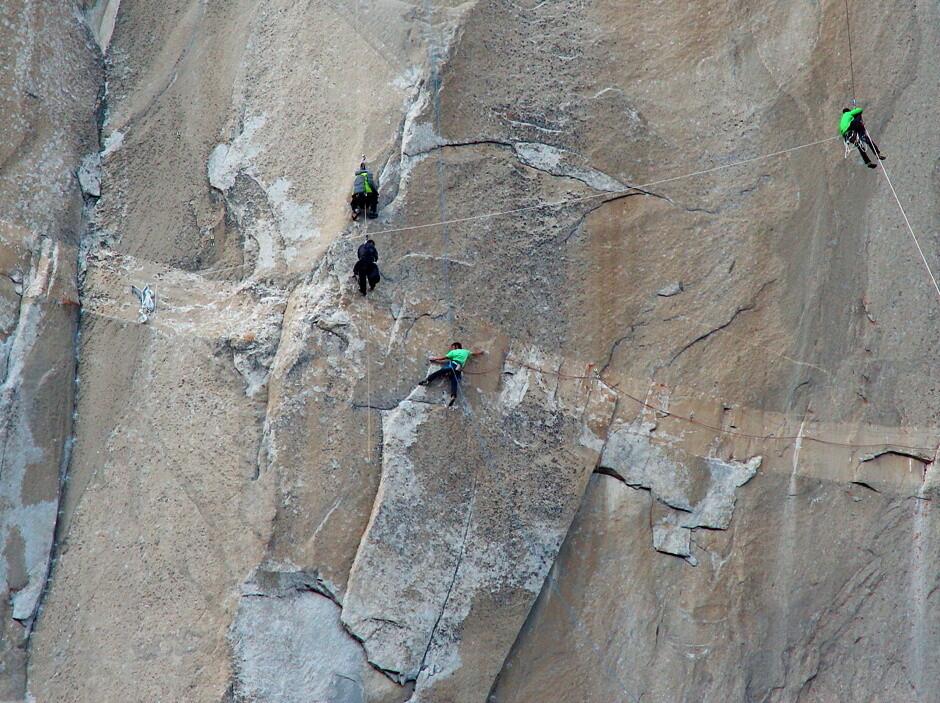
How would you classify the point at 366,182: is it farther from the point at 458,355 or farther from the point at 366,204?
the point at 458,355

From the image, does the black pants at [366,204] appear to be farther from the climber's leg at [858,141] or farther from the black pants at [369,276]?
the climber's leg at [858,141]

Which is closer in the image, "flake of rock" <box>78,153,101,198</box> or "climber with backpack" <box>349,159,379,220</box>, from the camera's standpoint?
"climber with backpack" <box>349,159,379,220</box>

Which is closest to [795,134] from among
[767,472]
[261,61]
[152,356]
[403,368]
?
[767,472]

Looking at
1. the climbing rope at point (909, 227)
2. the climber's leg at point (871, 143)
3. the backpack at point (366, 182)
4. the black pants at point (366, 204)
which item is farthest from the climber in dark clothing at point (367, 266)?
the climbing rope at point (909, 227)

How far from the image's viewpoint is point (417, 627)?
10.3 meters

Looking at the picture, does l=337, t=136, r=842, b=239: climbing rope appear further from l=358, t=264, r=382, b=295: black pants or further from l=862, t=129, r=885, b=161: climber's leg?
l=358, t=264, r=382, b=295: black pants

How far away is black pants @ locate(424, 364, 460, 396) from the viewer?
10.3m

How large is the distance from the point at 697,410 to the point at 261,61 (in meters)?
6.41

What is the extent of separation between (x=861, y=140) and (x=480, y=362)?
5024 millimetres

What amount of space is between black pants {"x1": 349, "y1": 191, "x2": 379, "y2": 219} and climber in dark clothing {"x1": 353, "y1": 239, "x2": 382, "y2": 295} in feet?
1.13

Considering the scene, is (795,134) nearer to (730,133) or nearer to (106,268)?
(730,133)

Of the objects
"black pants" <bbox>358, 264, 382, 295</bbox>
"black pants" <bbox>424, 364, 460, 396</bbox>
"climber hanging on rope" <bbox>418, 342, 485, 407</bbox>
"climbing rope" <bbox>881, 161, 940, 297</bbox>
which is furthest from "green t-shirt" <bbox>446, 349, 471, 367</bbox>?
"climbing rope" <bbox>881, 161, 940, 297</bbox>

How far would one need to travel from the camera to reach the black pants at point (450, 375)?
1031 centimetres

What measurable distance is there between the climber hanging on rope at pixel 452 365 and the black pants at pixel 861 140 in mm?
4967
